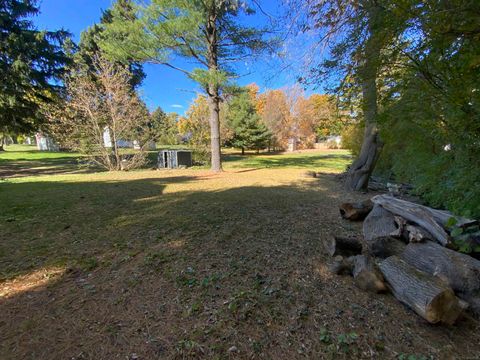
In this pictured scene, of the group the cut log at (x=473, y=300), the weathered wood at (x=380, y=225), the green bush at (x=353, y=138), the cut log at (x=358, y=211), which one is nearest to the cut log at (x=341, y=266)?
the weathered wood at (x=380, y=225)

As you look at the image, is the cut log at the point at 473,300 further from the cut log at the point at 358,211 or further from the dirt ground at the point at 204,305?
the cut log at the point at 358,211

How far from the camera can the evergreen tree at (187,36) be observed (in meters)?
8.66

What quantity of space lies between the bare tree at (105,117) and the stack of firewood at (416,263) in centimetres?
1104

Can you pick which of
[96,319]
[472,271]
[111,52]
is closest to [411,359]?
[472,271]

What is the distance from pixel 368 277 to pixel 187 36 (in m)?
9.89

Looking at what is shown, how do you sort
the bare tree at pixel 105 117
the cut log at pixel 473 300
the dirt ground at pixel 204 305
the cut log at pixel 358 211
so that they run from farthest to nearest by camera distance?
the bare tree at pixel 105 117 → the cut log at pixel 358 211 → the cut log at pixel 473 300 → the dirt ground at pixel 204 305

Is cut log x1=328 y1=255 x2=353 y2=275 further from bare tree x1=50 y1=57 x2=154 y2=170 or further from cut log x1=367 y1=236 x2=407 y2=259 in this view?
bare tree x1=50 y1=57 x2=154 y2=170

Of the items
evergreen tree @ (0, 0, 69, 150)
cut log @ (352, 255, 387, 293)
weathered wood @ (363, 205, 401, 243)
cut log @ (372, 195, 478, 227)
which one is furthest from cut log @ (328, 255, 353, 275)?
evergreen tree @ (0, 0, 69, 150)

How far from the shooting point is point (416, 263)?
2299 mm

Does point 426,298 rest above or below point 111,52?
below

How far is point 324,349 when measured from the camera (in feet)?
5.22

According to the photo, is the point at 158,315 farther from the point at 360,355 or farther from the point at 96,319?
the point at 360,355

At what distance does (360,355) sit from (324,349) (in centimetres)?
22

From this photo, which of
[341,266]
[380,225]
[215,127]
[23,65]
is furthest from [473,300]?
[23,65]
